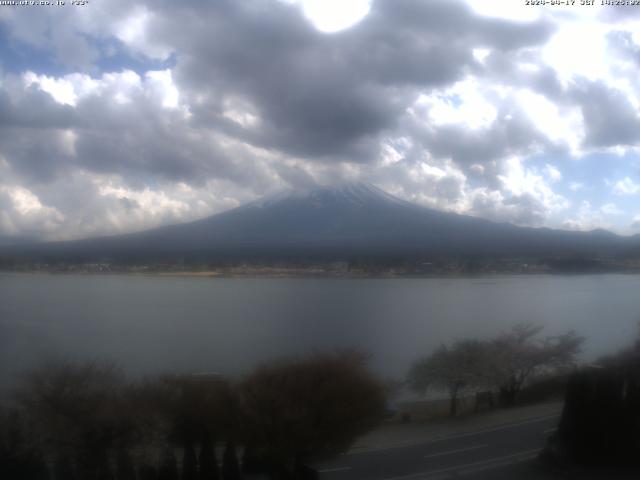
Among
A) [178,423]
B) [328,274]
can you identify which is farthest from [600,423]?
[328,274]

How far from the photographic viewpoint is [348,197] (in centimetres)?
2080

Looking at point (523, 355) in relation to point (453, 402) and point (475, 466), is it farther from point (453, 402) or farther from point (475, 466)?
point (475, 466)

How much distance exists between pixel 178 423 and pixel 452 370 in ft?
10.5

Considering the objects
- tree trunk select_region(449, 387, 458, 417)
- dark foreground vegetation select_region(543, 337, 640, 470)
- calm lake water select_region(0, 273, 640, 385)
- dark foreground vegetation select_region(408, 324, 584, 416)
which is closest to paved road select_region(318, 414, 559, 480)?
dark foreground vegetation select_region(543, 337, 640, 470)

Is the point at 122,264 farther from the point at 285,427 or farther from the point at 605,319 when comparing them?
the point at 605,319

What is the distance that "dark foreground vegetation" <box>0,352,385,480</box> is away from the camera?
440 centimetres

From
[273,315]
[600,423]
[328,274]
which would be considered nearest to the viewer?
[600,423]

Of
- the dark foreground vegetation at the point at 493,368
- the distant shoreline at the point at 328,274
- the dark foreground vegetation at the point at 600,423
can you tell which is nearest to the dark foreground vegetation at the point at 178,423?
the dark foreground vegetation at the point at 493,368

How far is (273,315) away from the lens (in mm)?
9516

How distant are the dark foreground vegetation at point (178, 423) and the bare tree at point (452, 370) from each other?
4.04 feet

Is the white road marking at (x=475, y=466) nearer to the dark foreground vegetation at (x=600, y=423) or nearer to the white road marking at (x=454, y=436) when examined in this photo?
the dark foreground vegetation at (x=600, y=423)

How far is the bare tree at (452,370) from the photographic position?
6.27 meters

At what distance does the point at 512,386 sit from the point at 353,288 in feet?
21.7

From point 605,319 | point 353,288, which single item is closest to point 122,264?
point 353,288
